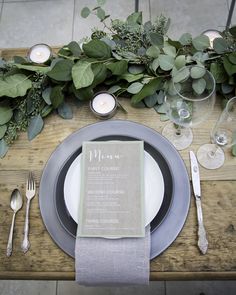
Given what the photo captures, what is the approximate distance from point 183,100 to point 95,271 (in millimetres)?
389

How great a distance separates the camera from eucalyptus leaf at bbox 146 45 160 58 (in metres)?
0.82

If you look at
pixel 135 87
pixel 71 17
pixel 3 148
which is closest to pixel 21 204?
pixel 3 148

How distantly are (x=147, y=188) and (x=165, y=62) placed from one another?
0.30 meters

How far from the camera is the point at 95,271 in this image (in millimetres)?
671

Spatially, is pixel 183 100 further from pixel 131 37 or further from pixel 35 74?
pixel 35 74

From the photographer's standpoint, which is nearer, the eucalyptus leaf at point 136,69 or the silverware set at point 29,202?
the silverware set at point 29,202

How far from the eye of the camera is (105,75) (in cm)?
83

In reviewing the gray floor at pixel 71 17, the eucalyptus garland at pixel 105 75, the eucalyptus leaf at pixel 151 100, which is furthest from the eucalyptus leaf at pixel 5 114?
the gray floor at pixel 71 17

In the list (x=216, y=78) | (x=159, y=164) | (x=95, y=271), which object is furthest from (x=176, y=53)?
(x=95, y=271)

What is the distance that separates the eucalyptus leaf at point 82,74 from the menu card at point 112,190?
5.5 inches

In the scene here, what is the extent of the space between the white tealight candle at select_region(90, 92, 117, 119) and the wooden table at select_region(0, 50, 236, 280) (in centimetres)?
6

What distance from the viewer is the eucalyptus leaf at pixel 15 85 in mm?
820

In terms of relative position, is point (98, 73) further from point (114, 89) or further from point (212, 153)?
point (212, 153)

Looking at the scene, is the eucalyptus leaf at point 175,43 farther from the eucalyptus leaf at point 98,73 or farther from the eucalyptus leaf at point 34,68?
the eucalyptus leaf at point 34,68
